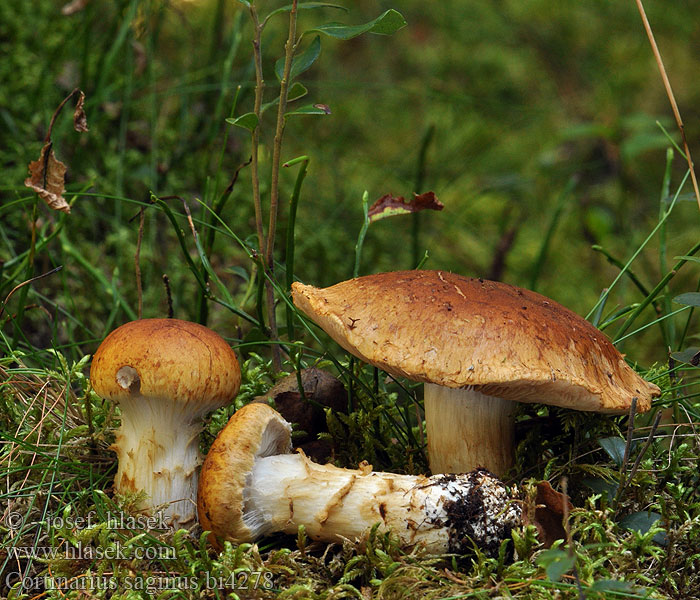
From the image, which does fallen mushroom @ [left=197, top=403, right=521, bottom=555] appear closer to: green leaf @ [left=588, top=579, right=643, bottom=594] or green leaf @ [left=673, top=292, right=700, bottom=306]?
green leaf @ [left=588, top=579, right=643, bottom=594]

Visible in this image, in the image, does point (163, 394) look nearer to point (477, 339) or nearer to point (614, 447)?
point (477, 339)

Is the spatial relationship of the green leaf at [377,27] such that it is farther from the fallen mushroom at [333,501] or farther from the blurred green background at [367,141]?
the fallen mushroom at [333,501]

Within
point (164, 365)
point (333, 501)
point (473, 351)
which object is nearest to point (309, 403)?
point (333, 501)

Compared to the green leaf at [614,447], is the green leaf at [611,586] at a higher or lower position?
higher

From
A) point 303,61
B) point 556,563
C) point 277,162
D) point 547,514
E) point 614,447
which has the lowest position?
point 547,514

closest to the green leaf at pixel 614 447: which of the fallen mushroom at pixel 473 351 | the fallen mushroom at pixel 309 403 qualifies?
the fallen mushroom at pixel 473 351

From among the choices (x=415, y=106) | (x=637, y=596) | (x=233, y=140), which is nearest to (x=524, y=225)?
(x=415, y=106)

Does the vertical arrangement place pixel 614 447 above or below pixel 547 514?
above
